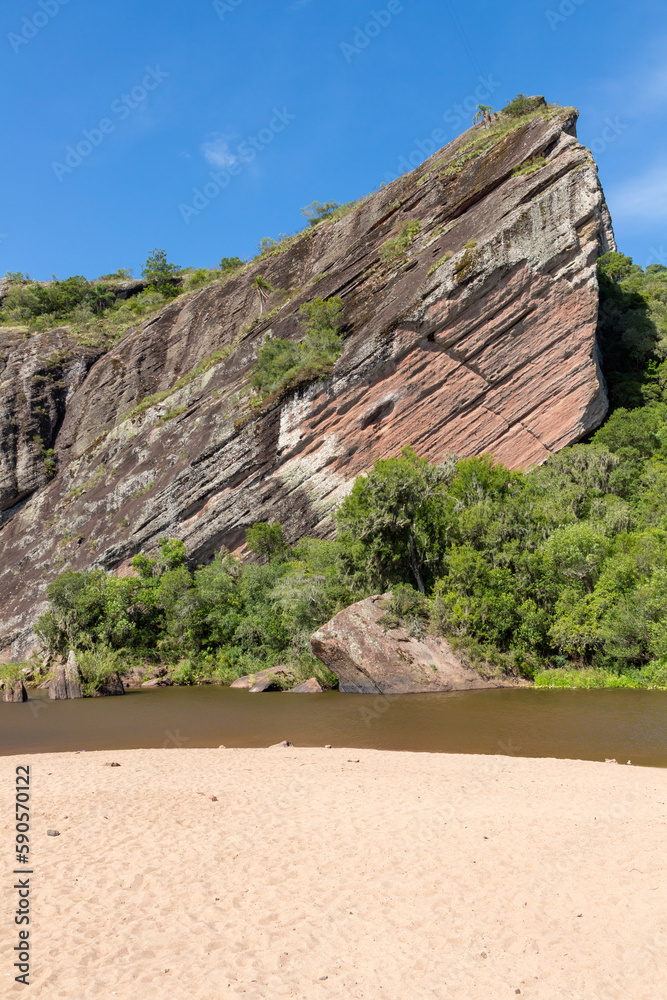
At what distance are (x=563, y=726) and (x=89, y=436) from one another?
48.8m

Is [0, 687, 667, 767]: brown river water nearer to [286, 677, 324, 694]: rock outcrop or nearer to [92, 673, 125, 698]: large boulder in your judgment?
[286, 677, 324, 694]: rock outcrop

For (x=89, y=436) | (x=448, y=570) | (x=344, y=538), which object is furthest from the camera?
(x=89, y=436)

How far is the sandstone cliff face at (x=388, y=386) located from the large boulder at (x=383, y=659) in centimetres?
1200

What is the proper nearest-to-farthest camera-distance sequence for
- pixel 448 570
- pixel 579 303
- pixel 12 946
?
pixel 12 946 < pixel 448 570 < pixel 579 303

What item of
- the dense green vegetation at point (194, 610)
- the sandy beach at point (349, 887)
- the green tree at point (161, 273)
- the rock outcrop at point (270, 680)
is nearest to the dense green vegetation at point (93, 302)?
the green tree at point (161, 273)

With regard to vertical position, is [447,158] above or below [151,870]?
above

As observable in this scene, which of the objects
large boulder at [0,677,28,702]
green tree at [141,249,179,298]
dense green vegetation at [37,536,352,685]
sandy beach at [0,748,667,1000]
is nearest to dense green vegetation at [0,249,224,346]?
green tree at [141,249,179,298]

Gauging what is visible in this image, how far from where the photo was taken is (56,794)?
10.0 meters

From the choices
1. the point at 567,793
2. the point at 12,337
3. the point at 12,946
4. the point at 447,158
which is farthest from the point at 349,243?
A: the point at 12,946

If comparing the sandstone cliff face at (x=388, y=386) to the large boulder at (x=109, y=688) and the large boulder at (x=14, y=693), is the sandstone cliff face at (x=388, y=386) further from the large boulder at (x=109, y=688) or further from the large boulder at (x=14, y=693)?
the large boulder at (x=14, y=693)

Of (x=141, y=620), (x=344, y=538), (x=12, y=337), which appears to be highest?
(x=12, y=337)

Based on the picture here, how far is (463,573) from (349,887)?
1932cm

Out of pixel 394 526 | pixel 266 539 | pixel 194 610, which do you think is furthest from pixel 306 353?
pixel 194 610

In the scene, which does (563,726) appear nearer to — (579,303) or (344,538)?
(344,538)
